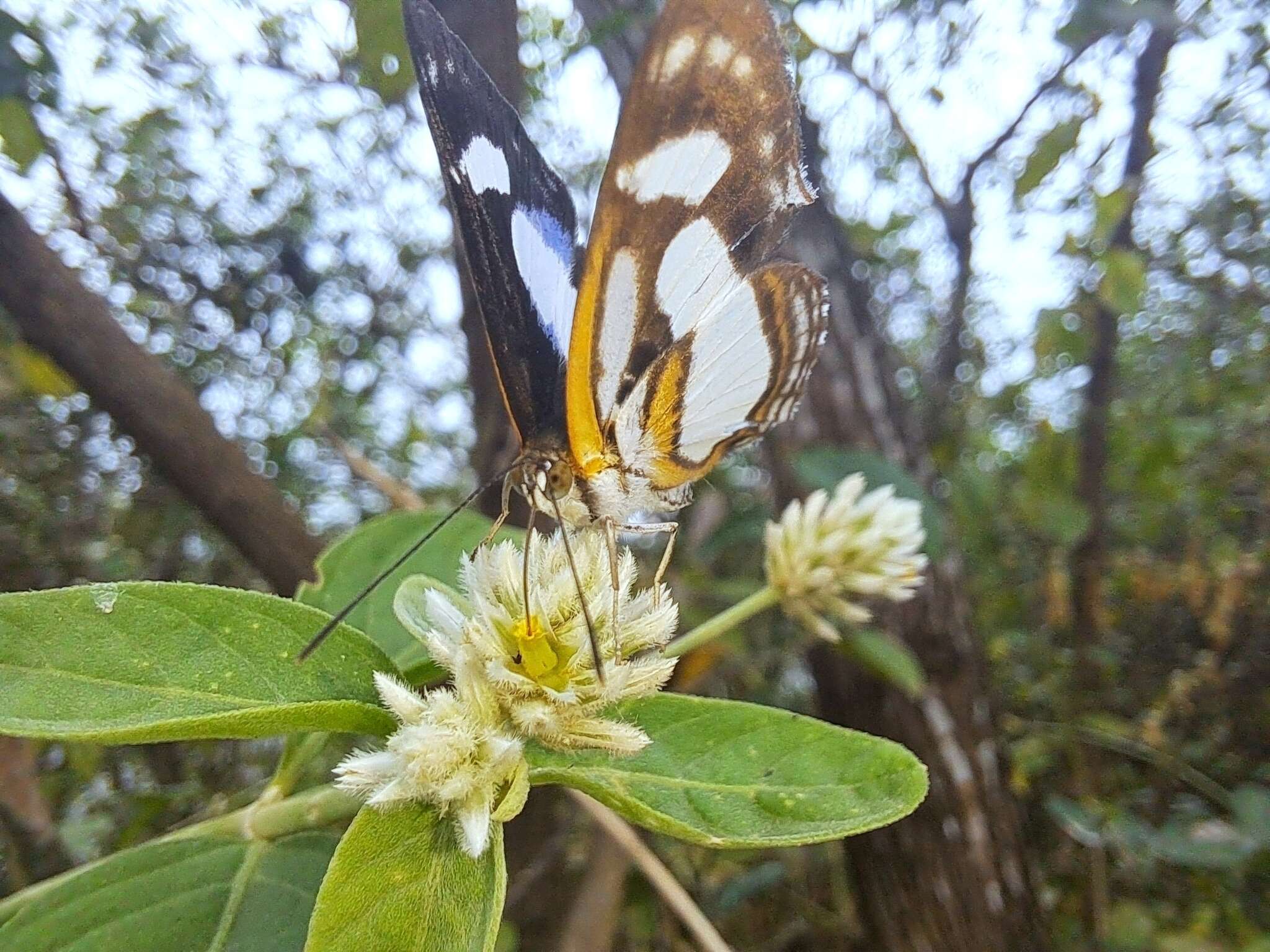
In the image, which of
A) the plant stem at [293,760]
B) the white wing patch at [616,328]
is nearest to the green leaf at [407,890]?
the plant stem at [293,760]

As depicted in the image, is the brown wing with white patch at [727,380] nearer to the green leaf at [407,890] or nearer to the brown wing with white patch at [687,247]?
the brown wing with white patch at [687,247]

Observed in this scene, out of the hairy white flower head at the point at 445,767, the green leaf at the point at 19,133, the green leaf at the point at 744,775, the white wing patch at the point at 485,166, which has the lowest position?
the green leaf at the point at 744,775

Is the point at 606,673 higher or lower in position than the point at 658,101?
lower

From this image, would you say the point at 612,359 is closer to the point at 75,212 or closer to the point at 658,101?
the point at 658,101

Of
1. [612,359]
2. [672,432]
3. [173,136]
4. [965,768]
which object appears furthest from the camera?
[173,136]

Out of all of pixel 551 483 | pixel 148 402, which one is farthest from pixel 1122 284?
pixel 148 402

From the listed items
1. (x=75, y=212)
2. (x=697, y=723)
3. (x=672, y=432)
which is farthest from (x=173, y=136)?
(x=697, y=723)

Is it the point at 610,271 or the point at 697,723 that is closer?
the point at 697,723
